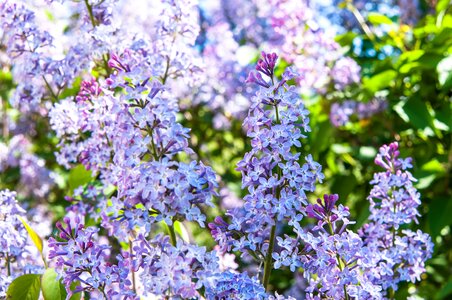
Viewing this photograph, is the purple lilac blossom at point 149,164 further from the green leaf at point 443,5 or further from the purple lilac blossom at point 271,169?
the green leaf at point 443,5

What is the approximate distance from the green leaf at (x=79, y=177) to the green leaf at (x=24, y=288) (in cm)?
58

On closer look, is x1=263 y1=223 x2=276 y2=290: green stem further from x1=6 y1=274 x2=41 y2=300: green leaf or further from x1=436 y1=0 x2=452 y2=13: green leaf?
x1=436 y1=0 x2=452 y2=13: green leaf

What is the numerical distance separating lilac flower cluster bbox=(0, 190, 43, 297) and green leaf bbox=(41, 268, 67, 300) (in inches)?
4.4

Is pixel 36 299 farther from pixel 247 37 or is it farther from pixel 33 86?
pixel 247 37

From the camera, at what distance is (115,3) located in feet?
6.15

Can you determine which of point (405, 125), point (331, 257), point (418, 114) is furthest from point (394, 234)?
point (405, 125)

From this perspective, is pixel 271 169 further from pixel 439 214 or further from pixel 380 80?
pixel 380 80

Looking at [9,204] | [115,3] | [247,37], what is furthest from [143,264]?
[247,37]

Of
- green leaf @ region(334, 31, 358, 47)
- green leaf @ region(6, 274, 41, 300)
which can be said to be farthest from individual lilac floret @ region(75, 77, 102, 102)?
green leaf @ region(334, 31, 358, 47)

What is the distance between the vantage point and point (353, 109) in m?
2.85

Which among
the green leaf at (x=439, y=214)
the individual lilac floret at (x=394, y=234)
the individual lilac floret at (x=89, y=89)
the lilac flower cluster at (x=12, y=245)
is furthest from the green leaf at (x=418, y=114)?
the lilac flower cluster at (x=12, y=245)

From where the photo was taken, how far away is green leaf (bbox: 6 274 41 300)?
1.41m

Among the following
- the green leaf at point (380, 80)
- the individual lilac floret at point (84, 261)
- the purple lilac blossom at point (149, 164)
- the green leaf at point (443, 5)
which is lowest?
the green leaf at point (380, 80)

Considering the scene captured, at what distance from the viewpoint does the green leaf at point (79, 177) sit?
6.57 ft
